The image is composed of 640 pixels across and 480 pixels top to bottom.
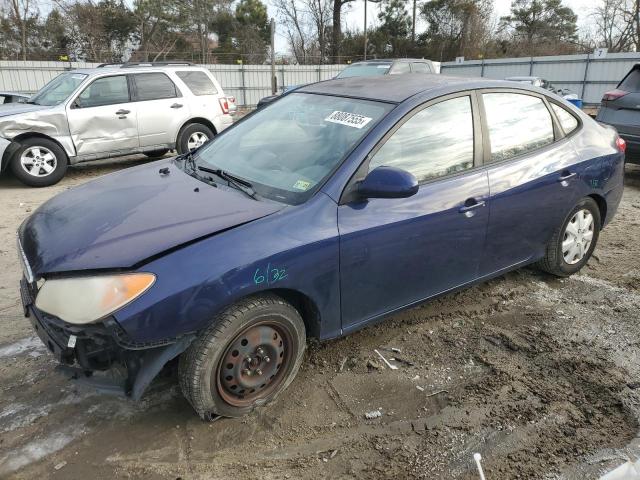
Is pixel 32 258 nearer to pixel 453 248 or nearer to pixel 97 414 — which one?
pixel 97 414

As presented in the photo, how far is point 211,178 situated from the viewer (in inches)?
123

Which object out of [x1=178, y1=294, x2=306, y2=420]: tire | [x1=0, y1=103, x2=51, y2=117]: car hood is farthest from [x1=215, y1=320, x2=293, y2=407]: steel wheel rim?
[x1=0, y1=103, x2=51, y2=117]: car hood

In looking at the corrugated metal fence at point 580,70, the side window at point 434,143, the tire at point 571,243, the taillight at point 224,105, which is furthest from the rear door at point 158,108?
the corrugated metal fence at point 580,70

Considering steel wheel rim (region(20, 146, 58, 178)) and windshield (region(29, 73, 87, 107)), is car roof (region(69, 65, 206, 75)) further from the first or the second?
steel wheel rim (region(20, 146, 58, 178))

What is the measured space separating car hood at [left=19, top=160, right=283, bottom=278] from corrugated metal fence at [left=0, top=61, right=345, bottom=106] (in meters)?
17.5

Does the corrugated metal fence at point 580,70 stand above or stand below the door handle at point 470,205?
above

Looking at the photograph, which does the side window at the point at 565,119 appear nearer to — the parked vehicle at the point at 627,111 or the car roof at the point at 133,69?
the parked vehicle at the point at 627,111

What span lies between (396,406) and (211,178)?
173 cm

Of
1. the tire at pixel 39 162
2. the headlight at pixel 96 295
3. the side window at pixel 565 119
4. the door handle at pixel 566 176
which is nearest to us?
the headlight at pixel 96 295

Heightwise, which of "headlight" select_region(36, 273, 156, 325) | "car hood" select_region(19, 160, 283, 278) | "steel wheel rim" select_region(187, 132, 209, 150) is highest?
"car hood" select_region(19, 160, 283, 278)

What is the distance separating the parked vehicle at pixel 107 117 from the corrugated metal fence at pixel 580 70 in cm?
1451

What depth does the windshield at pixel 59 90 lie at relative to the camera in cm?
789

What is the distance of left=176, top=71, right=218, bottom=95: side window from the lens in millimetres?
9039

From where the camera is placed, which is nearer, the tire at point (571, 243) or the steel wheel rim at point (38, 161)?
the tire at point (571, 243)
